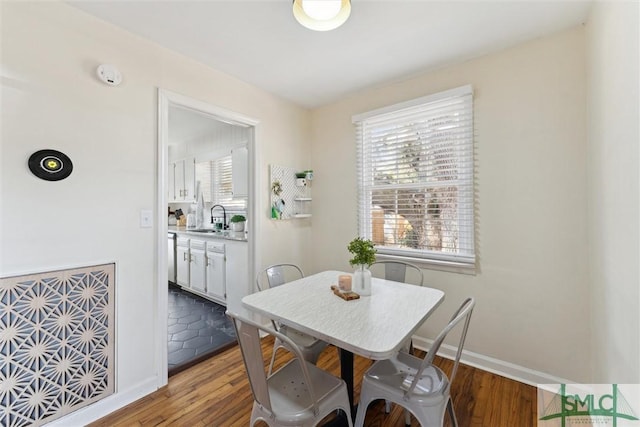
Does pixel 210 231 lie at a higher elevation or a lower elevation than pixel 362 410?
higher

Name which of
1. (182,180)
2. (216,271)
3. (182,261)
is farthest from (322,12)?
(182,180)

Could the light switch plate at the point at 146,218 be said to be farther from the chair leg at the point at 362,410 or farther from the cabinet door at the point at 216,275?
the chair leg at the point at 362,410

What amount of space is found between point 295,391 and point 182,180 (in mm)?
4428

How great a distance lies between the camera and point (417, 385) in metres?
1.30

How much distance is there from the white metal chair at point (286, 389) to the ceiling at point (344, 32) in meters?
1.76

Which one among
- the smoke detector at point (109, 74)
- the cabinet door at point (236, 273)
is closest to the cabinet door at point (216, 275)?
the cabinet door at point (236, 273)

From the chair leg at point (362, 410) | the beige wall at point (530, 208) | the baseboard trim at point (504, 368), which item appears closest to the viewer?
the chair leg at point (362, 410)

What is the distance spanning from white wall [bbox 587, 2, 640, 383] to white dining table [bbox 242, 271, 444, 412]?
0.77m

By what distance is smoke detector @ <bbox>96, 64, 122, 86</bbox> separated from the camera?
66.1 inches

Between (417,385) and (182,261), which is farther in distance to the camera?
(182,261)

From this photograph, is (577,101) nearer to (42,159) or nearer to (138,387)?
(42,159)

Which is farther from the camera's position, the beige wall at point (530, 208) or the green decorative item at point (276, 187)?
the green decorative item at point (276, 187)

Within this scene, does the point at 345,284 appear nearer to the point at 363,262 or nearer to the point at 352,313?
the point at 363,262

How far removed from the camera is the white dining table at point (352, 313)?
115cm
